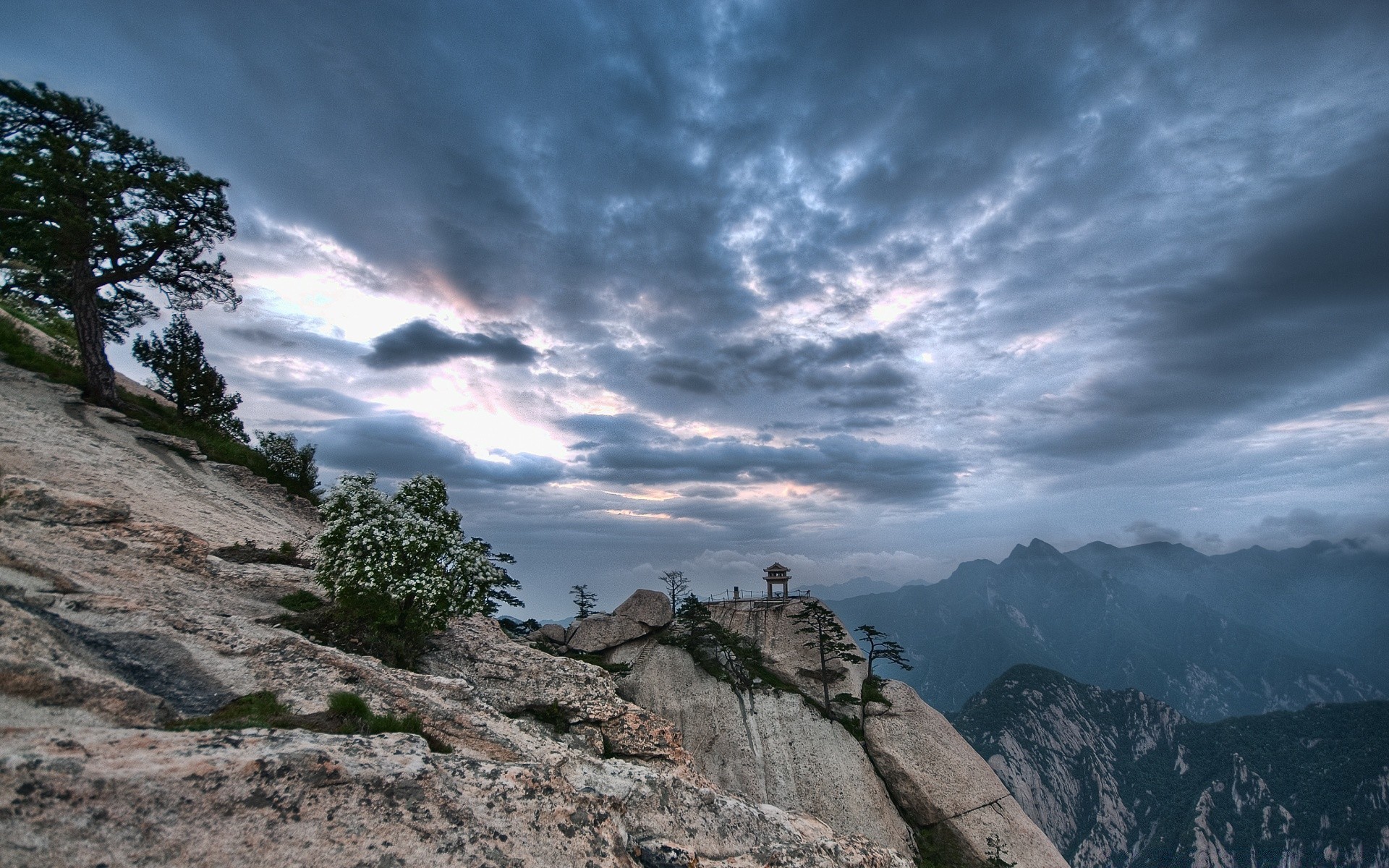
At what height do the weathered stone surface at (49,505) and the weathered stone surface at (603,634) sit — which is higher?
the weathered stone surface at (49,505)

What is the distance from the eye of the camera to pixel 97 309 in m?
28.9

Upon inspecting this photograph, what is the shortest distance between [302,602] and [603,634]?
1747 inches

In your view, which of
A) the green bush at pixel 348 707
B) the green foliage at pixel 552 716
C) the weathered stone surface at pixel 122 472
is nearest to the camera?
the green bush at pixel 348 707

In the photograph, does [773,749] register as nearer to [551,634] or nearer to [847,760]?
[847,760]

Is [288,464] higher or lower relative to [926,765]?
higher

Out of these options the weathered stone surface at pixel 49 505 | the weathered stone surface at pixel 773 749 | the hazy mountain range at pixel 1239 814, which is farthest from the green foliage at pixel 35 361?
the hazy mountain range at pixel 1239 814

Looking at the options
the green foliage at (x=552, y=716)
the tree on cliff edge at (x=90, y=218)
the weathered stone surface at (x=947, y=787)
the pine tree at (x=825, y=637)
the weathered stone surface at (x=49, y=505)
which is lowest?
the weathered stone surface at (x=947, y=787)

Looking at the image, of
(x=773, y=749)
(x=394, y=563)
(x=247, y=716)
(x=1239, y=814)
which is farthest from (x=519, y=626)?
(x=1239, y=814)

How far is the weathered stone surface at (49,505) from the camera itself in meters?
13.5

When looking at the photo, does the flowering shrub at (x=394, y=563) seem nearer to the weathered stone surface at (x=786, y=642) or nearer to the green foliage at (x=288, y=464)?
the green foliage at (x=288, y=464)

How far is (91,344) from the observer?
27719mm

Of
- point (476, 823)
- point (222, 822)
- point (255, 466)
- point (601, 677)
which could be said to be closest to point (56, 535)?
point (222, 822)

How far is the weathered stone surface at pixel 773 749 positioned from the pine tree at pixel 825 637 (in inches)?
195

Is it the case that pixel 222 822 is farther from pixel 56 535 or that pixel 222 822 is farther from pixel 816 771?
pixel 816 771
